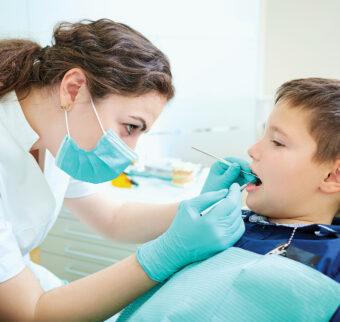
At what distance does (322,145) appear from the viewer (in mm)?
1034

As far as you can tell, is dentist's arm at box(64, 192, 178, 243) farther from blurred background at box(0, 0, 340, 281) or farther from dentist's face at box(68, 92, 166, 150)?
blurred background at box(0, 0, 340, 281)

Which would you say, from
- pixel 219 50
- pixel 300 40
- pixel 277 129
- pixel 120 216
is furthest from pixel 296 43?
pixel 120 216

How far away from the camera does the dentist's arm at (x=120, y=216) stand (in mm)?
1328

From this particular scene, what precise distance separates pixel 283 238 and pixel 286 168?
0.19 meters

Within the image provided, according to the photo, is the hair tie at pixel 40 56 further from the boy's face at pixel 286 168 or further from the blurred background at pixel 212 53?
the blurred background at pixel 212 53

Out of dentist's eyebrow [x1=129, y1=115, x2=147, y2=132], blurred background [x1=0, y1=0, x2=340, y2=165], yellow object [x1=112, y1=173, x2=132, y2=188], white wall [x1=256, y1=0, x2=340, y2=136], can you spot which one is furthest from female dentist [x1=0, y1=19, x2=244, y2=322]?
white wall [x1=256, y1=0, x2=340, y2=136]

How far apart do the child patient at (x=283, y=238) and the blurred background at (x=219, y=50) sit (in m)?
1.22

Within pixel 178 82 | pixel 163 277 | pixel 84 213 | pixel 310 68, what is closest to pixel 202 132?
pixel 178 82

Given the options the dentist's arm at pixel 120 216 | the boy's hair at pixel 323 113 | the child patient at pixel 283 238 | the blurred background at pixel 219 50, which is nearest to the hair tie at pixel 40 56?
the dentist's arm at pixel 120 216

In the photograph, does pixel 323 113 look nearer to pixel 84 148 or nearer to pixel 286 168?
pixel 286 168

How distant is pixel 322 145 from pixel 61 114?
71 centimetres

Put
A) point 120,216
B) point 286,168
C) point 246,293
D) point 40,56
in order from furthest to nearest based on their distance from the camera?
point 120,216, point 40,56, point 286,168, point 246,293

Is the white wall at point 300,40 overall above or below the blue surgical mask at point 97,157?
above

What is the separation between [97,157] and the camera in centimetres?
112
